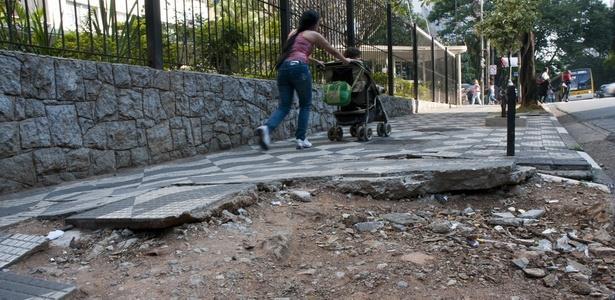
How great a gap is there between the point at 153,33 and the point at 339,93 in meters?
2.40

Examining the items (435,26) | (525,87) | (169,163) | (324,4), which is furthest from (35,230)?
(435,26)

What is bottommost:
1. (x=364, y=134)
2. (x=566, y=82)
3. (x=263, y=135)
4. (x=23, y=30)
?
(x=364, y=134)

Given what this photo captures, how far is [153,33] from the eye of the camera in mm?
5945

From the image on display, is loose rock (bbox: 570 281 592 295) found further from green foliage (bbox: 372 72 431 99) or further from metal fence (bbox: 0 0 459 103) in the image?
green foliage (bbox: 372 72 431 99)

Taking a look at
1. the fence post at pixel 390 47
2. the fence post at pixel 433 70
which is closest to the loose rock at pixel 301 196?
the fence post at pixel 390 47

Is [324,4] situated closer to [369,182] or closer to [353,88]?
[353,88]

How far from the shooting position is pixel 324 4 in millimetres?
10508

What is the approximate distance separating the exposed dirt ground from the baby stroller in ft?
13.0

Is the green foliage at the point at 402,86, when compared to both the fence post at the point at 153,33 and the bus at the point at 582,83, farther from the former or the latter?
the bus at the point at 582,83

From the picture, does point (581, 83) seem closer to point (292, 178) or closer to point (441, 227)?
point (292, 178)

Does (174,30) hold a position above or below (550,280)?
above

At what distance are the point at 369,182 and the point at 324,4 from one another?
7.47 metres

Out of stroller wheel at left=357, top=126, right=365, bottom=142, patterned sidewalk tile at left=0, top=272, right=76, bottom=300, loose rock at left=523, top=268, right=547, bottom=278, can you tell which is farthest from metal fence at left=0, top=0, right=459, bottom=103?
loose rock at left=523, top=268, right=547, bottom=278

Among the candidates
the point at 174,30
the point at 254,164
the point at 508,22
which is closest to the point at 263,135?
the point at 254,164
